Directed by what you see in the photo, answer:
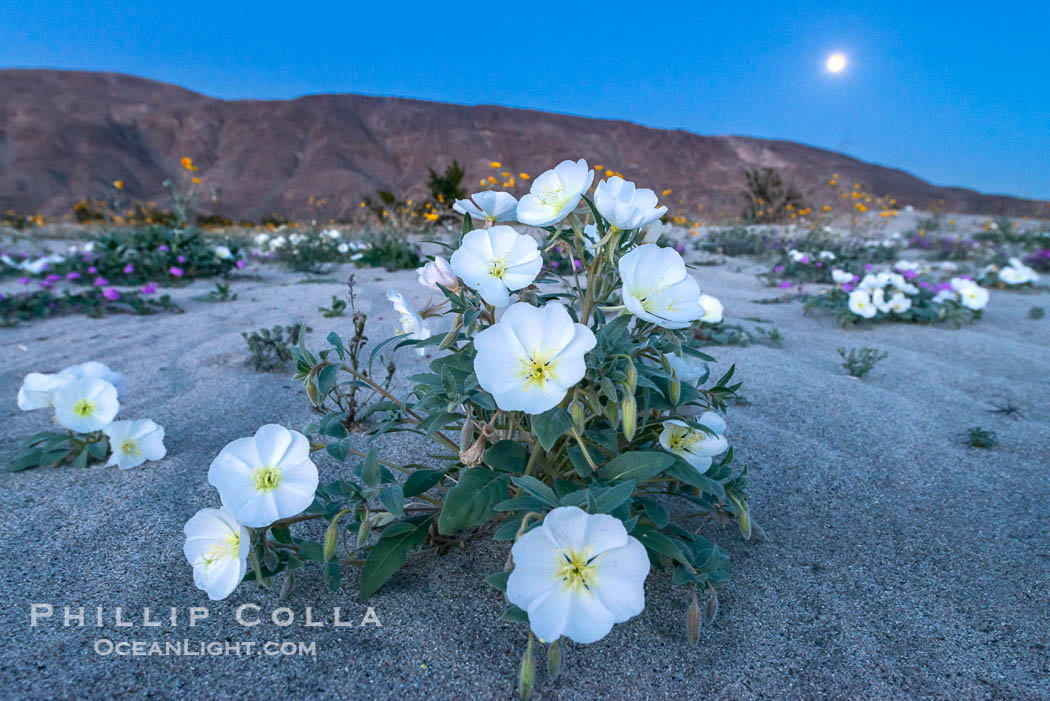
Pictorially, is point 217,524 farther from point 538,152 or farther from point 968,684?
point 538,152

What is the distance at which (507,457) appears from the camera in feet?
3.61

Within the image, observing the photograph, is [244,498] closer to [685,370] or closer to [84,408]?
[685,370]

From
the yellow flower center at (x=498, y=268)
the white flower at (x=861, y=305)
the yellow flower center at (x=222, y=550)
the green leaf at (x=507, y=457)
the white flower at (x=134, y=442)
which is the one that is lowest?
the white flower at (x=134, y=442)

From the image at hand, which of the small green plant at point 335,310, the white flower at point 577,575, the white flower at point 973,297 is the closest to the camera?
the white flower at point 577,575

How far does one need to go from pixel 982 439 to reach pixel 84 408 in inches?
122

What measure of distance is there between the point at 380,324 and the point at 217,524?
2.67 metres

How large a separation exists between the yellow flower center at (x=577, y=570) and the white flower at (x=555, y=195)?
549 mm

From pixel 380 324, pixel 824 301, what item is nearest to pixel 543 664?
pixel 380 324

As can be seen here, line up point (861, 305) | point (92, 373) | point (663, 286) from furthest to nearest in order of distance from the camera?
1. point (861, 305)
2. point (92, 373)
3. point (663, 286)

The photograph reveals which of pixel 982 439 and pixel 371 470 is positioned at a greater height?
pixel 371 470

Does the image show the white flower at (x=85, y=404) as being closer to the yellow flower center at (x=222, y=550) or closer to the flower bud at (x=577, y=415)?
the yellow flower center at (x=222, y=550)

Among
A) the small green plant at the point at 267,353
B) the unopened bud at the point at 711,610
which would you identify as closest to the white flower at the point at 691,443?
the unopened bud at the point at 711,610

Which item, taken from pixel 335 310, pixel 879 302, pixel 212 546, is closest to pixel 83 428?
pixel 212 546

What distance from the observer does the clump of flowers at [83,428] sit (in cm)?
177
